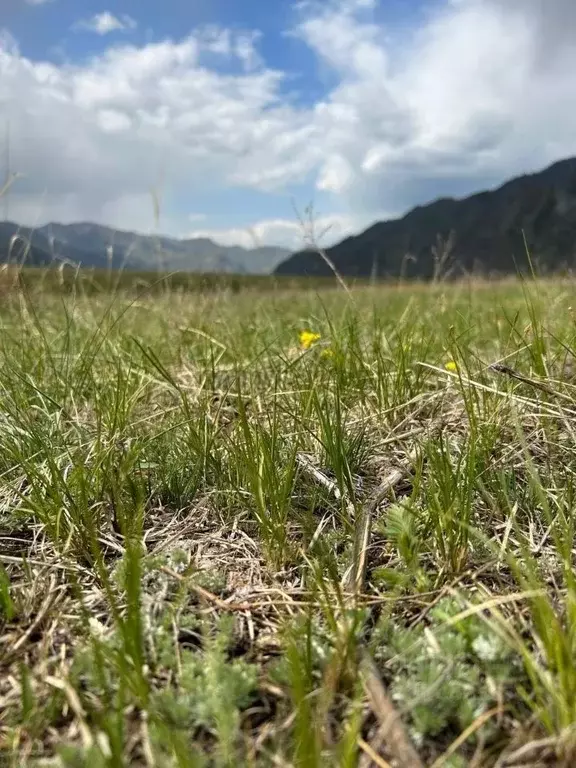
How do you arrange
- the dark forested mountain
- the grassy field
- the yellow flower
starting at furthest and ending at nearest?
the dark forested mountain
the yellow flower
the grassy field

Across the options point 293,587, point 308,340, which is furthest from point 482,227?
point 293,587

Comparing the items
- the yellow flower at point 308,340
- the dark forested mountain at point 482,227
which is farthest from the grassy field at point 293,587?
the dark forested mountain at point 482,227

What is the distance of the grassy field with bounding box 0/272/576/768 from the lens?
0.80 meters

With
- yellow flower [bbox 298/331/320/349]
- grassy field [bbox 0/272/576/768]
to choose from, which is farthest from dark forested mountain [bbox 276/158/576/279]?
grassy field [bbox 0/272/576/768]

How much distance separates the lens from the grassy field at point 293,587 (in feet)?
2.64

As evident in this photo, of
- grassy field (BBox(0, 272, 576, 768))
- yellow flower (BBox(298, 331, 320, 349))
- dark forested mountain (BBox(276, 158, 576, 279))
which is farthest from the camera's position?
dark forested mountain (BBox(276, 158, 576, 279))

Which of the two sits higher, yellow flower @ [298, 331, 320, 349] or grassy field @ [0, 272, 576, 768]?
→ yellow flower @ [298, 331, 320, 349]

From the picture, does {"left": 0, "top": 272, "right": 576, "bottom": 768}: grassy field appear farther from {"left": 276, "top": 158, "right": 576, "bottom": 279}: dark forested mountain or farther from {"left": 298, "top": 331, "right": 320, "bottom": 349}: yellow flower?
{"left": 276, "top": 158, "right": 576, "bottom": 279}: dark forested mountain

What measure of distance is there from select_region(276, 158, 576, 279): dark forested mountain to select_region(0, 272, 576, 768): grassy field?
79.1m

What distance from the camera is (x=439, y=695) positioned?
2.79ft

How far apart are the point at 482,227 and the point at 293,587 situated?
139 metres

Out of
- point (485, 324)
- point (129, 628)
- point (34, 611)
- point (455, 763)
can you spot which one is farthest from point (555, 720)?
point (485, 324)

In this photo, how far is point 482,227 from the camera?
12781cm

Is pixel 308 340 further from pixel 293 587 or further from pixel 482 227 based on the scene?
pixel 482 227
